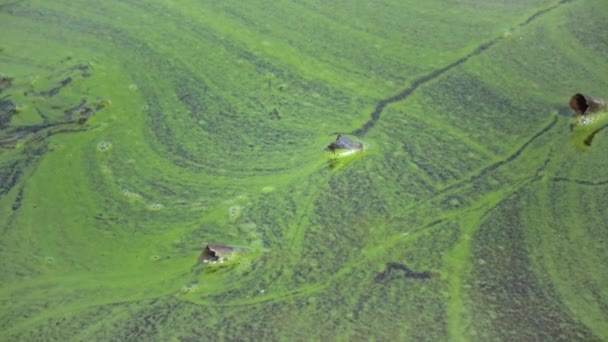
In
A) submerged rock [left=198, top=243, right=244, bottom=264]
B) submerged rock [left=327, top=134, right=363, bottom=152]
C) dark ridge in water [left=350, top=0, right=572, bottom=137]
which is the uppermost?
dark ridge in water [left=350, top=0, right=572, bottom=137]

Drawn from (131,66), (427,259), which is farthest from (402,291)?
(131,66)

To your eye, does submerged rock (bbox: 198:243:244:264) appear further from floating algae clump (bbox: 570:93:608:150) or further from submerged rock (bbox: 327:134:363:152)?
floating algae clump (bbox: 570:93:608:150)

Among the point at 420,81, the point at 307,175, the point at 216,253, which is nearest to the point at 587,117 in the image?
the point at 420,81

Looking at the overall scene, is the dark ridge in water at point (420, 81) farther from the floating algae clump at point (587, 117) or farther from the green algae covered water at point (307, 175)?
the floating algae clump at point (587, 117)

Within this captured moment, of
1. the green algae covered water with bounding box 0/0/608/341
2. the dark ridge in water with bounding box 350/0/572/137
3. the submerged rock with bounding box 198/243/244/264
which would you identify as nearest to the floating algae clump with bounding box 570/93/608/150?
the green algae covered water with bounding box 0/0/608/341

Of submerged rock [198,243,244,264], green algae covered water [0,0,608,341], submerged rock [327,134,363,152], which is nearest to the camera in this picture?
green algae covered water [0,0,608,341]

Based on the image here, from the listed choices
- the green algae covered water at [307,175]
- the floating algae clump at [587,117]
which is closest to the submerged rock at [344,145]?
the green algae covered water at [307,175]

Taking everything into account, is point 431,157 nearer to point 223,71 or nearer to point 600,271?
point 600,271
